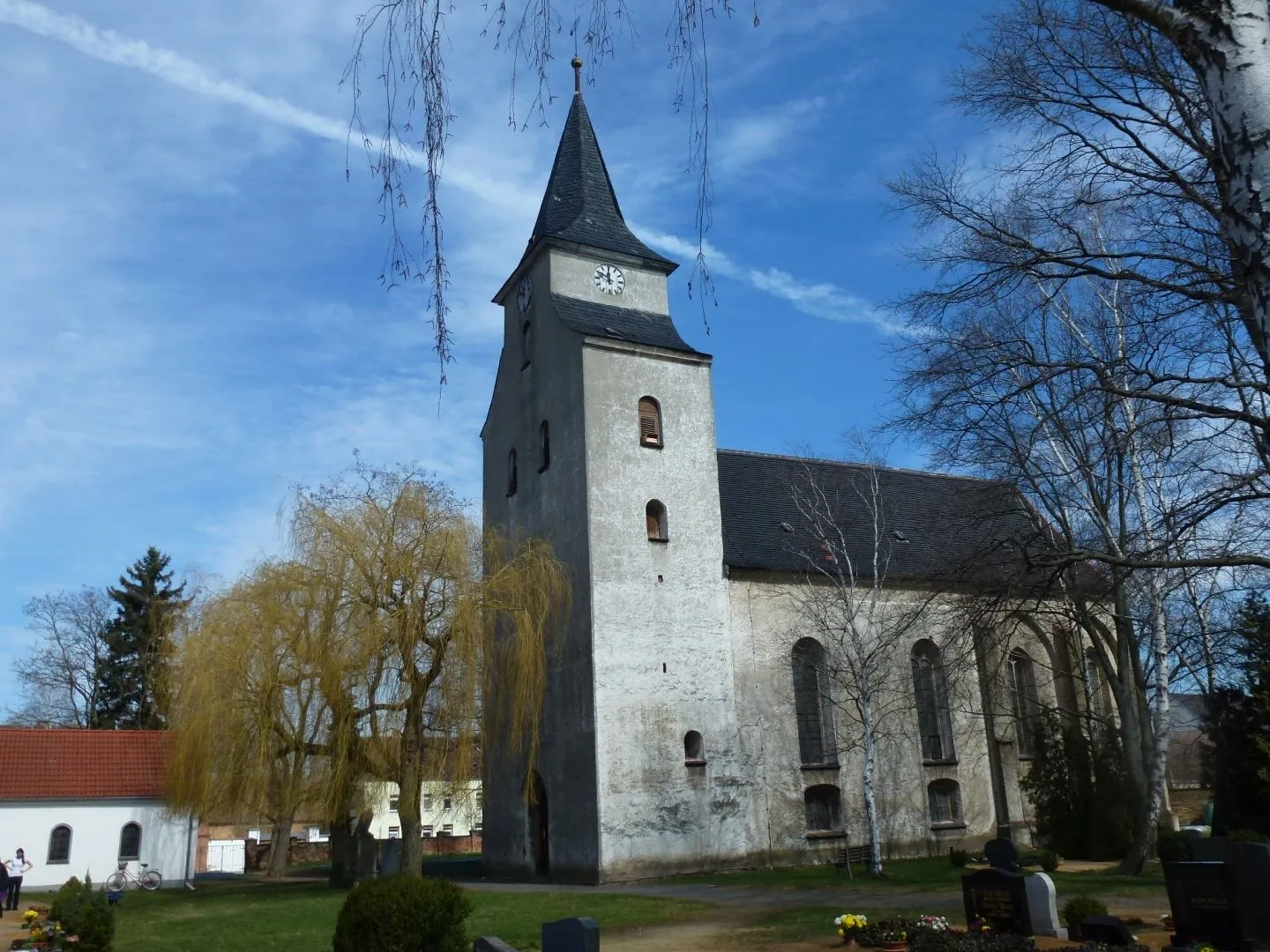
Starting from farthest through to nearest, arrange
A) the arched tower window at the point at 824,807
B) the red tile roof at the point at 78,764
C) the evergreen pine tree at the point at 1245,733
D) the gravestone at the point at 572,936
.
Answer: the red tile roof at the point at 78,764
the arched tower window at the point at 824,807
the evergreen pine tree at the point at 1245,733
the gravestone at the point at 572,936

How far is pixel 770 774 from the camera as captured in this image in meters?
25.7

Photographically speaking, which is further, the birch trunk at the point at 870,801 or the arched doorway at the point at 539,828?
the arched doorway at the point at 539,828

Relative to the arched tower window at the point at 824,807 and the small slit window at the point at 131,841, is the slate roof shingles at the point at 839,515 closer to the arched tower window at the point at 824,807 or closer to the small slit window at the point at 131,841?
the arched tower window at the point at 824,807

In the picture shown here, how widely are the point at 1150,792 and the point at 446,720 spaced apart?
44.9ft

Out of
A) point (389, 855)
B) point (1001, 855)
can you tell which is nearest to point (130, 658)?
point (389, 855)

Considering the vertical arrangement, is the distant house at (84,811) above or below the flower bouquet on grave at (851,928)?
above

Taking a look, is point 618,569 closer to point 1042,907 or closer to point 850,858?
point 850,858

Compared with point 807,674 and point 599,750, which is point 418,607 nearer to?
point 599,750

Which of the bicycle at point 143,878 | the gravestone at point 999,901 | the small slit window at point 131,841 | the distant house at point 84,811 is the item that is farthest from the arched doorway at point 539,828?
the gravestone at point 999,901

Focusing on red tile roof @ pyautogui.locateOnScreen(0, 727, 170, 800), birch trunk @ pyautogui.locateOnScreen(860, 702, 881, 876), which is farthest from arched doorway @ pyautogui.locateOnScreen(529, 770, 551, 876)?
red tile roof @ pyautogui.locateOnScreen(0, 727, 170, 800)

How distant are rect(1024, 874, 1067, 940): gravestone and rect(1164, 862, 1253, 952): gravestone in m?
1.37

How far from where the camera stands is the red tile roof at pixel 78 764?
97.3ft

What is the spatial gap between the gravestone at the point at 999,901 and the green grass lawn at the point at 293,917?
4.99m

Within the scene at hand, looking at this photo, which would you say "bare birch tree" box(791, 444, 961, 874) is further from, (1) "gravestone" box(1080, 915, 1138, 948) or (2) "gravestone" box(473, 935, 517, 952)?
(2) "gravestone" box(473, 935, 517, 952)
